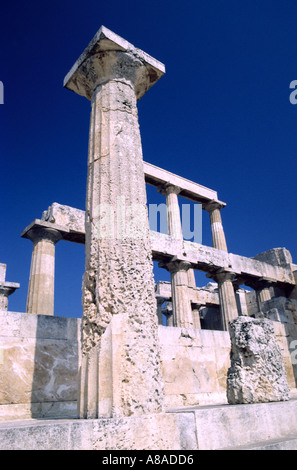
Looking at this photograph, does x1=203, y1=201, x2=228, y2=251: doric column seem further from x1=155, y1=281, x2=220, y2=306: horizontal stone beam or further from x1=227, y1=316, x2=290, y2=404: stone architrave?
x1=227, y1=316, x2=290, y2=404: stone architrave

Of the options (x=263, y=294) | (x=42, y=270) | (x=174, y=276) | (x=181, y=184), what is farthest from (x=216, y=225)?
(x=42, y=270)

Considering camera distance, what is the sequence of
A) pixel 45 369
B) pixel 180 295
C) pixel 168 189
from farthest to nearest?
1. pixel 168 189
2. pixel 180 295
3. pixel 45 369

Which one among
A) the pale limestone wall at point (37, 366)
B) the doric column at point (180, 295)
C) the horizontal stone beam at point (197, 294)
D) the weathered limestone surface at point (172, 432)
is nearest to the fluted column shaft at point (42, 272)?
the doric column at point (180, 295)

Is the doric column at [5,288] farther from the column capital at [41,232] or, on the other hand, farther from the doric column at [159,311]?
the doric column at [159,311]

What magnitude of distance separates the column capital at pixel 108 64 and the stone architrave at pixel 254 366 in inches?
143

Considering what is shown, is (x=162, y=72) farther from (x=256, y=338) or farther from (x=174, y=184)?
(x=174, y=184)

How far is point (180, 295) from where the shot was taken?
14445 mm

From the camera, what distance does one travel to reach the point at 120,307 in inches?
131

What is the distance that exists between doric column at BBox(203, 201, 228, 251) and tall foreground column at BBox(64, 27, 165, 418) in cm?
1281

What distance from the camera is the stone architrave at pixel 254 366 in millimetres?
4176

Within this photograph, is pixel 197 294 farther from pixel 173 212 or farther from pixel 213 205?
pixel 173 212

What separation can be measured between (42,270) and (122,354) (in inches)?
349
